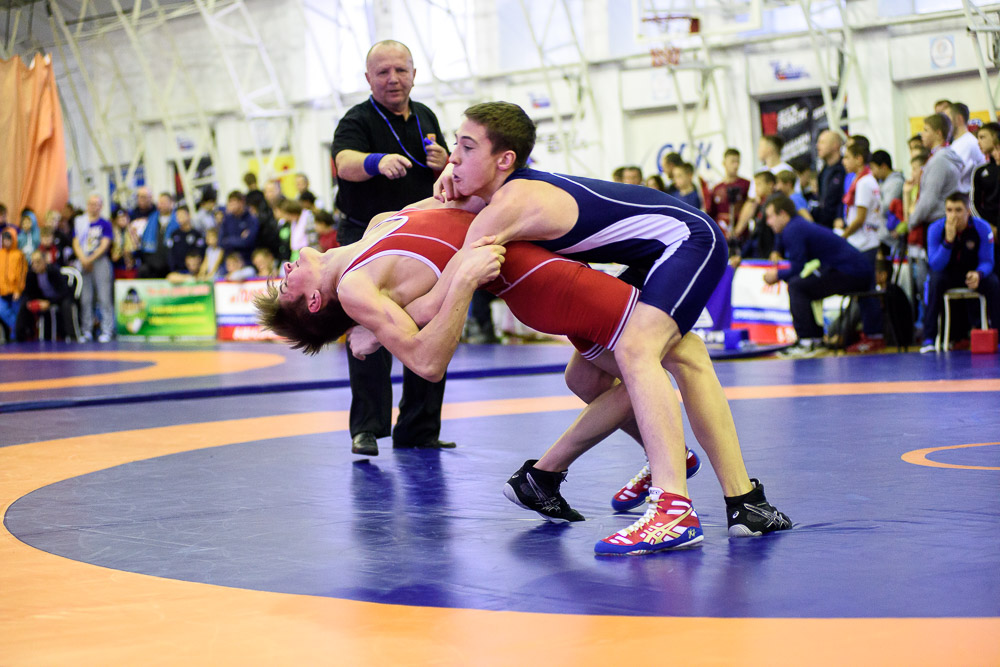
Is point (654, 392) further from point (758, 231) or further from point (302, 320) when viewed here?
point (758, 231)

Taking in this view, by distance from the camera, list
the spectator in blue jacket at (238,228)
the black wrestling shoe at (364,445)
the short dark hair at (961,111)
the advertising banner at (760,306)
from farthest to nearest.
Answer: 1. the spectator in blue jacket at (238,228)
2. the advertising banner at (760,306)
3. the short dark hair at (961,111)
4. the black wrestling shoe at (364,445)

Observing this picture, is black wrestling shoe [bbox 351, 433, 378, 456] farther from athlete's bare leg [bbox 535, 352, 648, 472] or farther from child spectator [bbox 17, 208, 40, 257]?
child spectator [bbox 17, 208, 40, 257]

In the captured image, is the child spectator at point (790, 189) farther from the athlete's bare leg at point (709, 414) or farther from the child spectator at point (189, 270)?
the child spectator at point (189, 270)

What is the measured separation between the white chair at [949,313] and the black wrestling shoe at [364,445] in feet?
16.7

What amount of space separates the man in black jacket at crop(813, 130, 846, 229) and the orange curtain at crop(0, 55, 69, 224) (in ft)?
42.4

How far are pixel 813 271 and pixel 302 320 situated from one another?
19.8 ft

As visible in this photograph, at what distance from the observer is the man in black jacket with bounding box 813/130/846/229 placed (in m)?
9.20

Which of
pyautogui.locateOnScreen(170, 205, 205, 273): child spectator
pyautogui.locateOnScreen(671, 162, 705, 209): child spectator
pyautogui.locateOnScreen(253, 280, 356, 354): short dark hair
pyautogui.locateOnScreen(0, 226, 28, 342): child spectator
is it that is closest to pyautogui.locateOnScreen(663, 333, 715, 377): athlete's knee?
pyautogui.locateOnScreen(253, 280, 356, 354): short dark hair

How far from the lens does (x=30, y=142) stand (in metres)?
18.2

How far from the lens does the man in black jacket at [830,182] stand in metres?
9.20

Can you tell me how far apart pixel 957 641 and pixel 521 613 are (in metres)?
0.75

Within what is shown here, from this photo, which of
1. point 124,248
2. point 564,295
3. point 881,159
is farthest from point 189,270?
point 564,295

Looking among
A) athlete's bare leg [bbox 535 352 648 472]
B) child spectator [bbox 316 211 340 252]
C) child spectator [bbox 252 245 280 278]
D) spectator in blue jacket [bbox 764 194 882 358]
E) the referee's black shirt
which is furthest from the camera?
child spectator [bbox 252 245 280 278]

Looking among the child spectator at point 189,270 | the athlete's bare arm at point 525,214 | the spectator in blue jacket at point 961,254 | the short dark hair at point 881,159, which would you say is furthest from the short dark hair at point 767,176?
the child spectator at point 189,270
